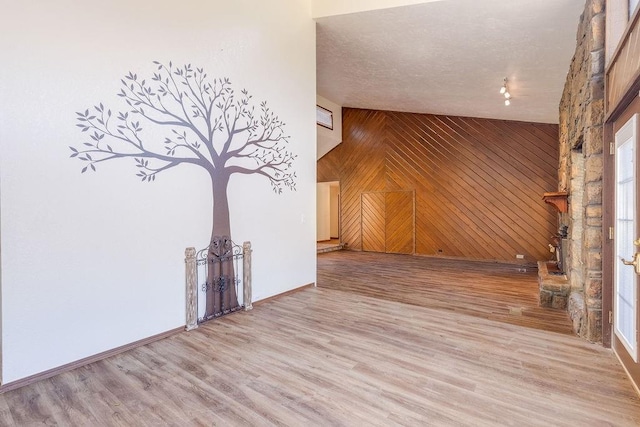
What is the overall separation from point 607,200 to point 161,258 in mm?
3859

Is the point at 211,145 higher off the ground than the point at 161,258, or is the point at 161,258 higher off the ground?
the point at 211,145

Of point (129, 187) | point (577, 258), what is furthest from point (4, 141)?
point (577, 258)

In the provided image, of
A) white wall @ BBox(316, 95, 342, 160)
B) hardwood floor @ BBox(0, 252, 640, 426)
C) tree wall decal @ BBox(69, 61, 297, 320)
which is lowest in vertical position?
hardwood floor @ BBox(0, 252, 640, 426)

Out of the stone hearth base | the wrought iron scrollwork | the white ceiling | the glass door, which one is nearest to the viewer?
the glass door

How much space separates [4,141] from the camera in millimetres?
2096

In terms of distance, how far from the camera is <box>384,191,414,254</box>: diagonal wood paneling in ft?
26.9

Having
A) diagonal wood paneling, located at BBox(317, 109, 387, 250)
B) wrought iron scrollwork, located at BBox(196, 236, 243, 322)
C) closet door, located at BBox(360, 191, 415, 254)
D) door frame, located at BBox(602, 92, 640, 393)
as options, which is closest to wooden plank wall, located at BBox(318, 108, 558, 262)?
diagonal wood paneling, located at BBox(317, 109, 387, 250)

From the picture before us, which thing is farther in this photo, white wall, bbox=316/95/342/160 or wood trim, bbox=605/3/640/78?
white wall, bbox=316/95/342/160

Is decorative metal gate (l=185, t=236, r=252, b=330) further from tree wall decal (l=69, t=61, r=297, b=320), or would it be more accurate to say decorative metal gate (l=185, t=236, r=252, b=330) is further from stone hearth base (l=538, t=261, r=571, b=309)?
stone hearth base (l=538, t=261, r=571, b=309)

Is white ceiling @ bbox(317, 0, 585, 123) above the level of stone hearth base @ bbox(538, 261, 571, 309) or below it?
above

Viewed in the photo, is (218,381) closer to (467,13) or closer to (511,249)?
(467,13)

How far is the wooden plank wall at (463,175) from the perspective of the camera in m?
6.64

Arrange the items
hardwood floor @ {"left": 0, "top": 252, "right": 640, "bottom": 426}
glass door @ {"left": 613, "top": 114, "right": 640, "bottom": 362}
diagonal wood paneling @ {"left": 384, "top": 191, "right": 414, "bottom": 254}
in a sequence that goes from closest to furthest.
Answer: hardwood floor @ {"left": 0, "top": 252, "right": 640, "bottom": 426} < glass door @ {"left": 613, "top": 114, "right": 640, "bottom": 362} < diagonal wood paneling @ {"left": 384, "top": 191, "right": 414, "bottom": 254}

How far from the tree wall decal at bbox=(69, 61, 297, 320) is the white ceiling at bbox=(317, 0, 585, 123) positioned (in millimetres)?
1865
